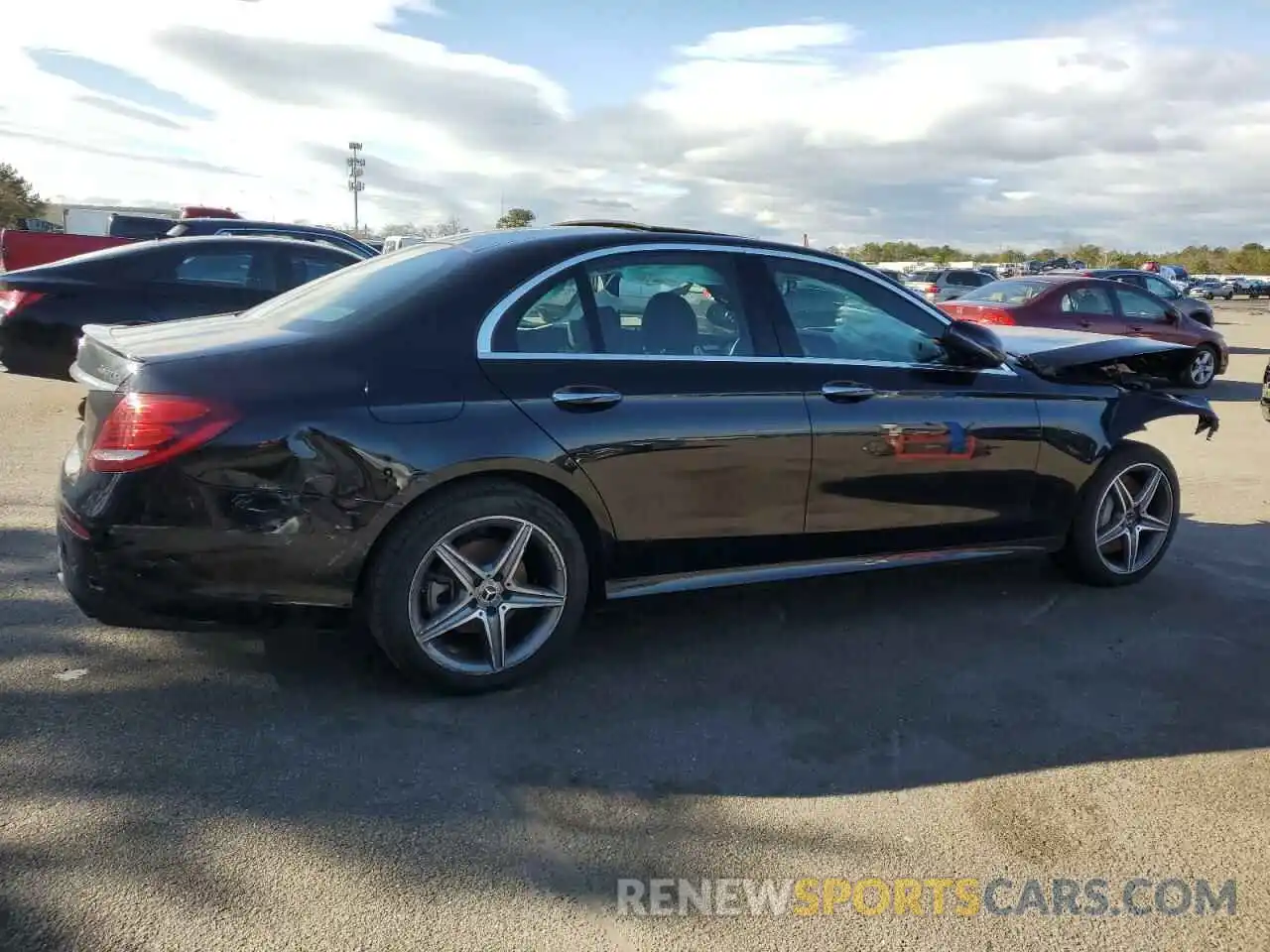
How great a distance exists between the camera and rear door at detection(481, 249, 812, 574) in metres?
3.60

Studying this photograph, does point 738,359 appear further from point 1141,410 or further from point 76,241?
point 76,241

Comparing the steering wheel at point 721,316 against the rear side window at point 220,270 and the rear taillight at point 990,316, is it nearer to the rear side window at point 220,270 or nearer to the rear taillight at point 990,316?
the rear side window at point 220,270

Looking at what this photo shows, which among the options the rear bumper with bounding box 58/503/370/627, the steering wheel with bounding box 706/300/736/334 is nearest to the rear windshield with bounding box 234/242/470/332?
the rear bumper with bounding box 58/503/370/627

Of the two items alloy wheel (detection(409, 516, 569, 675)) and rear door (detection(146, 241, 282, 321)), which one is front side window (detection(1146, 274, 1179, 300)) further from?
alloy wheel (detection(409, 516, 569, 675))

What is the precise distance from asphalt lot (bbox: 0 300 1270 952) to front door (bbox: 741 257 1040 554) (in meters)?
0.49

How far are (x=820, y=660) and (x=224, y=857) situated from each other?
233cm

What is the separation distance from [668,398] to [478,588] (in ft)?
3.25

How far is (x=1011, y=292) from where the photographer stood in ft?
44.5

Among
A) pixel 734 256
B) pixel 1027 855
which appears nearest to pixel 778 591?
pixel 734 256

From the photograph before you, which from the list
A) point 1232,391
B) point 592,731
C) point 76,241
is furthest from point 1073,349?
point 76,241

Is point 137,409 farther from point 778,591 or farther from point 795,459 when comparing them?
point 778,591

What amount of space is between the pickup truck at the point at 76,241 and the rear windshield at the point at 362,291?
6952 mm

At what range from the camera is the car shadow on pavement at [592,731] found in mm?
2682

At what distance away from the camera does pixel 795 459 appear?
158 inches
